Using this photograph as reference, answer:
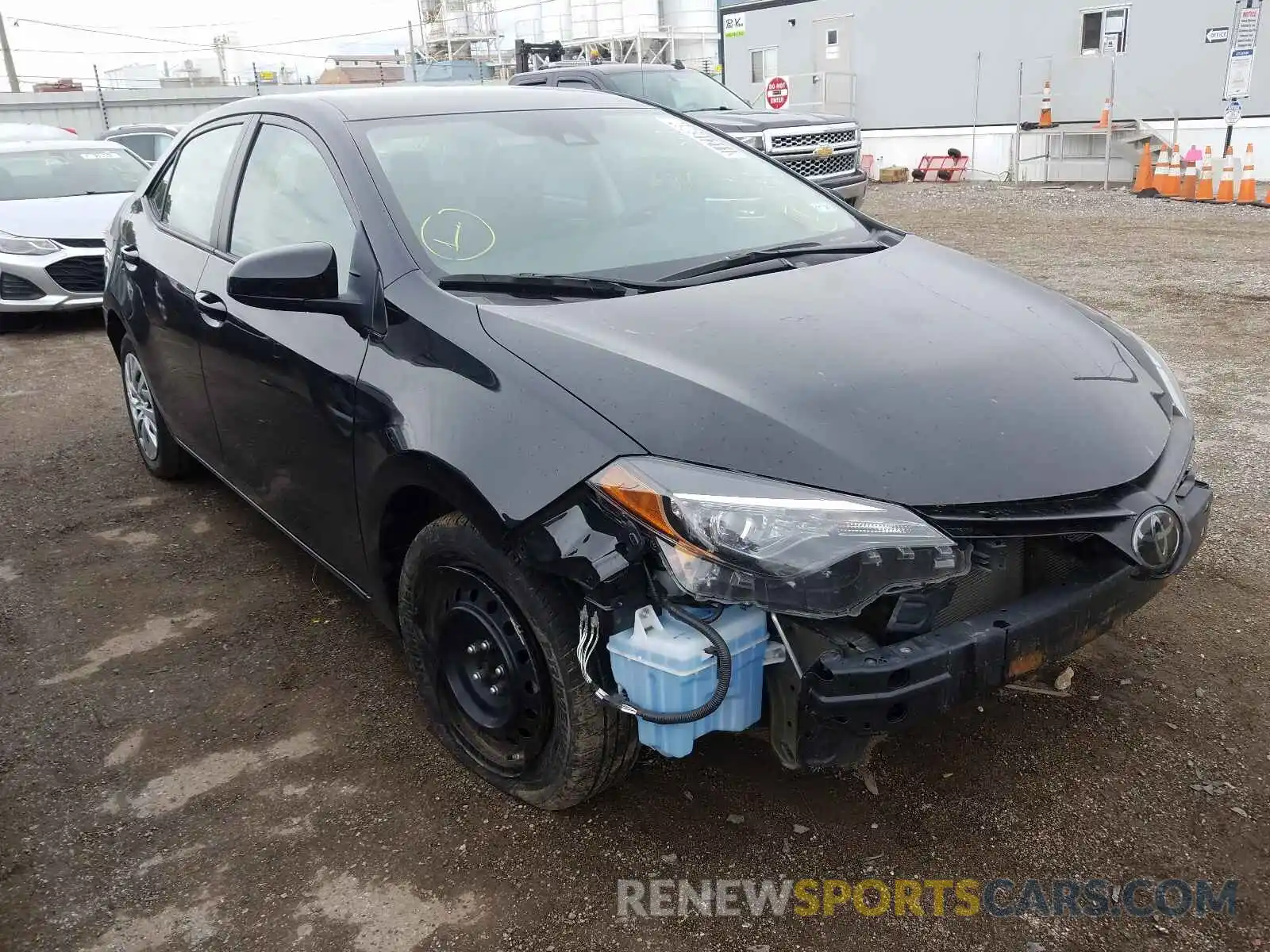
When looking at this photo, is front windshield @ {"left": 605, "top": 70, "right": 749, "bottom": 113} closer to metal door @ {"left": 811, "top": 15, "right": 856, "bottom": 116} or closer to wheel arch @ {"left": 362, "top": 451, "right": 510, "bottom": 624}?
metal door @ {"left": 811, "top": 15, "right": 856, "bottom": 116}

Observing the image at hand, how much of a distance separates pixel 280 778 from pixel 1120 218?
12352mm

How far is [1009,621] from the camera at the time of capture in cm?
206

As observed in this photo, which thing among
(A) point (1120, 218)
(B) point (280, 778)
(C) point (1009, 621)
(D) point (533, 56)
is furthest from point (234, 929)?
(D) point (533, 56)

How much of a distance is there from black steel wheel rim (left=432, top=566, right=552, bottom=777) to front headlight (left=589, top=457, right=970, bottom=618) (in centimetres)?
49

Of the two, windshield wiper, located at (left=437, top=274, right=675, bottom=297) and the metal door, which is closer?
windshield wiper, located at (left=437, top=274, right=675, bottom=297)

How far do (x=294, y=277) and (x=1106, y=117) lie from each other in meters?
17.0

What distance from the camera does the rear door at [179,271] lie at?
3.67 m

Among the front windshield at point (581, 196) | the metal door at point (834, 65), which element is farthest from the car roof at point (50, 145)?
the metal door at point (834, 65)

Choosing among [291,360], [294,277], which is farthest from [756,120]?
[294,277]

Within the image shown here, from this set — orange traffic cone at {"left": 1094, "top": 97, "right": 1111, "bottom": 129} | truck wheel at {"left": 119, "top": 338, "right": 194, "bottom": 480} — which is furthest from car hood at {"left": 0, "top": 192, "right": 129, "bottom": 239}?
orange traffic cone at {"left": 1094, "top": 97, "right": 1111, "bottom": 129}

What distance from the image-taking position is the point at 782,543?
1915mm

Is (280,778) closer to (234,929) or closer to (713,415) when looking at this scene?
(234,929)

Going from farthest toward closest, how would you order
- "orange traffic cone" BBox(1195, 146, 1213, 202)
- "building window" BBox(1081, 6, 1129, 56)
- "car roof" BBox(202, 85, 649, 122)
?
"building window" BBox(1081, 6, 1129, 56), "orange traffic cone" BBox(1195, 146, 1213, 202), "car roof" BBox(202, 85, 649, 122)

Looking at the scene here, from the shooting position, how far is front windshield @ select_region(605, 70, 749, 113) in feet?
39.5
